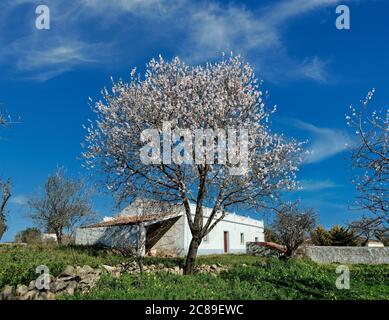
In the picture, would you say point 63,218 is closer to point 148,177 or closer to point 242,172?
point 148,177

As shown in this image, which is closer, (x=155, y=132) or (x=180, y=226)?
(x=155, y=132)

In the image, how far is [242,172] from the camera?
17.0m

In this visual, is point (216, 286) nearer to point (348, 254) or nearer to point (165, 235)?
point (165, 235)

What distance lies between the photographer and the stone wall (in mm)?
33969

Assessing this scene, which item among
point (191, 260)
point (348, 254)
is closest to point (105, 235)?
point (191, 260)

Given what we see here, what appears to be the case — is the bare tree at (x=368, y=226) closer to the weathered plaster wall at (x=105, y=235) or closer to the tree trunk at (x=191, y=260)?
the tree trunk at (x=191, y=260)

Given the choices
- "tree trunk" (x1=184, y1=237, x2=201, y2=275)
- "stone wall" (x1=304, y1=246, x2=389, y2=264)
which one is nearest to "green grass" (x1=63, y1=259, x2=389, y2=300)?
"tree trunk" (x1=184, y1=237, x2=201, y2=275)

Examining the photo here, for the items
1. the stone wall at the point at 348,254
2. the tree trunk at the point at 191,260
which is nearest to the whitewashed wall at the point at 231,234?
the stone wall at the point at 348,254

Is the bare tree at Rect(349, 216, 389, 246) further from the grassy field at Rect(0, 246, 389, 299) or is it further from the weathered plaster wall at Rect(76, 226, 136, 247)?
the weathered plaster wall at Rect(76, 226, 136, 247)
